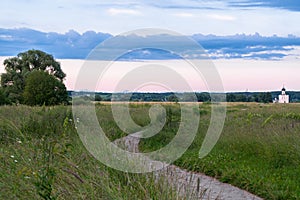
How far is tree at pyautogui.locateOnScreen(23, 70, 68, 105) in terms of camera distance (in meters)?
48.8

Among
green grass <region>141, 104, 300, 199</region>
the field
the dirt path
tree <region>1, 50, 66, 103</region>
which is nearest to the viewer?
the field

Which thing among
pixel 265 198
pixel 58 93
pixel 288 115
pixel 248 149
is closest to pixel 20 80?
pixel 58 93

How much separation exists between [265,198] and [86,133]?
11.3 ft

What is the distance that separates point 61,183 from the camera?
20.3 feet

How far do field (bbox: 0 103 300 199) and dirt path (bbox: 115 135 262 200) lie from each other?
19cm

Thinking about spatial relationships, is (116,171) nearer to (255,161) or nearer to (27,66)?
(255,161)

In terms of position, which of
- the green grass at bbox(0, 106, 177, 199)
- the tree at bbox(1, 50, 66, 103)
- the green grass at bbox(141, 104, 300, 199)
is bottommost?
the green grass at bbox(141, 104, 300, 199)

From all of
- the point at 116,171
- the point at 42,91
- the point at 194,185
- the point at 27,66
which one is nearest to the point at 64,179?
the point at 116,171

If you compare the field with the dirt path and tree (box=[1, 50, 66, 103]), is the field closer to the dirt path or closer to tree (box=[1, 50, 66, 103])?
the dirt path

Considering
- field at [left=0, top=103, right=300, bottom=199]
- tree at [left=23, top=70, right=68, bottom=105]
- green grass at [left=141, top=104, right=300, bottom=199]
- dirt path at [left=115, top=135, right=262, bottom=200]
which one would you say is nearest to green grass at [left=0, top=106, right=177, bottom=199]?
field at [left=0, top=103, right=300, bottom=199]

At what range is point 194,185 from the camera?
6.57m

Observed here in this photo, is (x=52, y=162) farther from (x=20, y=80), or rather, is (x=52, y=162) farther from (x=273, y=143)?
(x=20, y=80)

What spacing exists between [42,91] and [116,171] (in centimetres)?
4457

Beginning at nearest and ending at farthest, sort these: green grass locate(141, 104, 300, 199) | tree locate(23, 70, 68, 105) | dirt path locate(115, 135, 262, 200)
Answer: dirt path locate(115, 135, 262, 200) → green grass locate(141, 104, 300, 199) → tree locate(23, 70, 68, 105)
